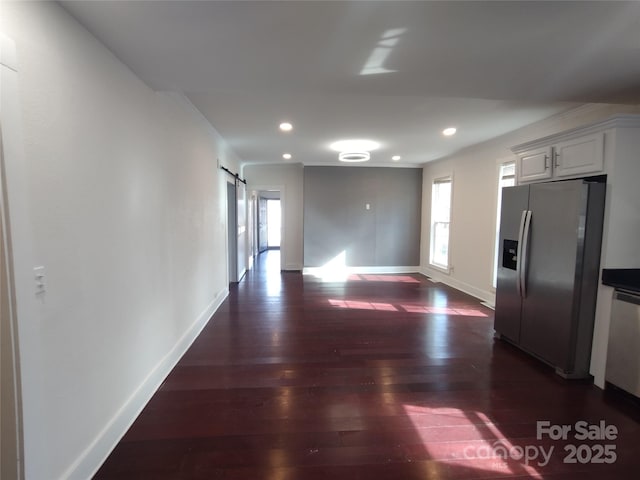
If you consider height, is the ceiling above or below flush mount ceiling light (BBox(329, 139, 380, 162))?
below

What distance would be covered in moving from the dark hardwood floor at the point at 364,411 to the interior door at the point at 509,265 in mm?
241

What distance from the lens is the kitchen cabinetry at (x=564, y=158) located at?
248 centimetres

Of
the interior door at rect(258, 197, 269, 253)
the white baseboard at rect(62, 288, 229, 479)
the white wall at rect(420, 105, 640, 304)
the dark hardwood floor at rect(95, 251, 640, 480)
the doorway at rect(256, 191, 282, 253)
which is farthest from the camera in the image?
the doorway at rect(256, 191, 282, 253)

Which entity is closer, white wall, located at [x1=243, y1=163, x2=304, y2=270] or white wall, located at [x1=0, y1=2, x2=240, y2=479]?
white wall, located at [x1=0, y1=2, x2=240, y2=479]

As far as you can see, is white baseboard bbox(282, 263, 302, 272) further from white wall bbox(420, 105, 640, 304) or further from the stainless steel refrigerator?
the stainless steel refrigerator

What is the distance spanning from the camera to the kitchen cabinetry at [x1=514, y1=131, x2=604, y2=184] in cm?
248

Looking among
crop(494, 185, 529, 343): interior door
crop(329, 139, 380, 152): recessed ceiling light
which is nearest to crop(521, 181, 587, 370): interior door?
crop(494, 185, 529, 343): interior door

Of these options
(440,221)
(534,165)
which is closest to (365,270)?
(440,221)

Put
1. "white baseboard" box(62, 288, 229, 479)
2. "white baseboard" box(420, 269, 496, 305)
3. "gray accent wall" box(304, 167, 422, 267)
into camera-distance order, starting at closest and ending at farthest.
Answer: "white baseboard" box(62, 288, 229, 479) → "white baseboard" box(420, 269, 496, 305) → "gray accent wall" box(304, 167, 422, 267)

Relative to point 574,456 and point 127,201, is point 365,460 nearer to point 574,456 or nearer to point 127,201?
point 574,456

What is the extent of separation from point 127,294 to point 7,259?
0.87 metres

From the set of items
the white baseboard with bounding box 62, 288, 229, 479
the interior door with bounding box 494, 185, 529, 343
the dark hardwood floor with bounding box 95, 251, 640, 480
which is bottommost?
the dark hardwood floor with bounding box 95, 251, 640, 480

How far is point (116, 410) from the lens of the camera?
6.07 feet

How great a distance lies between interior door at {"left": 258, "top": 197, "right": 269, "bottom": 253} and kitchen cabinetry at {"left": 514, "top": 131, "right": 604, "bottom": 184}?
761 centimetres
